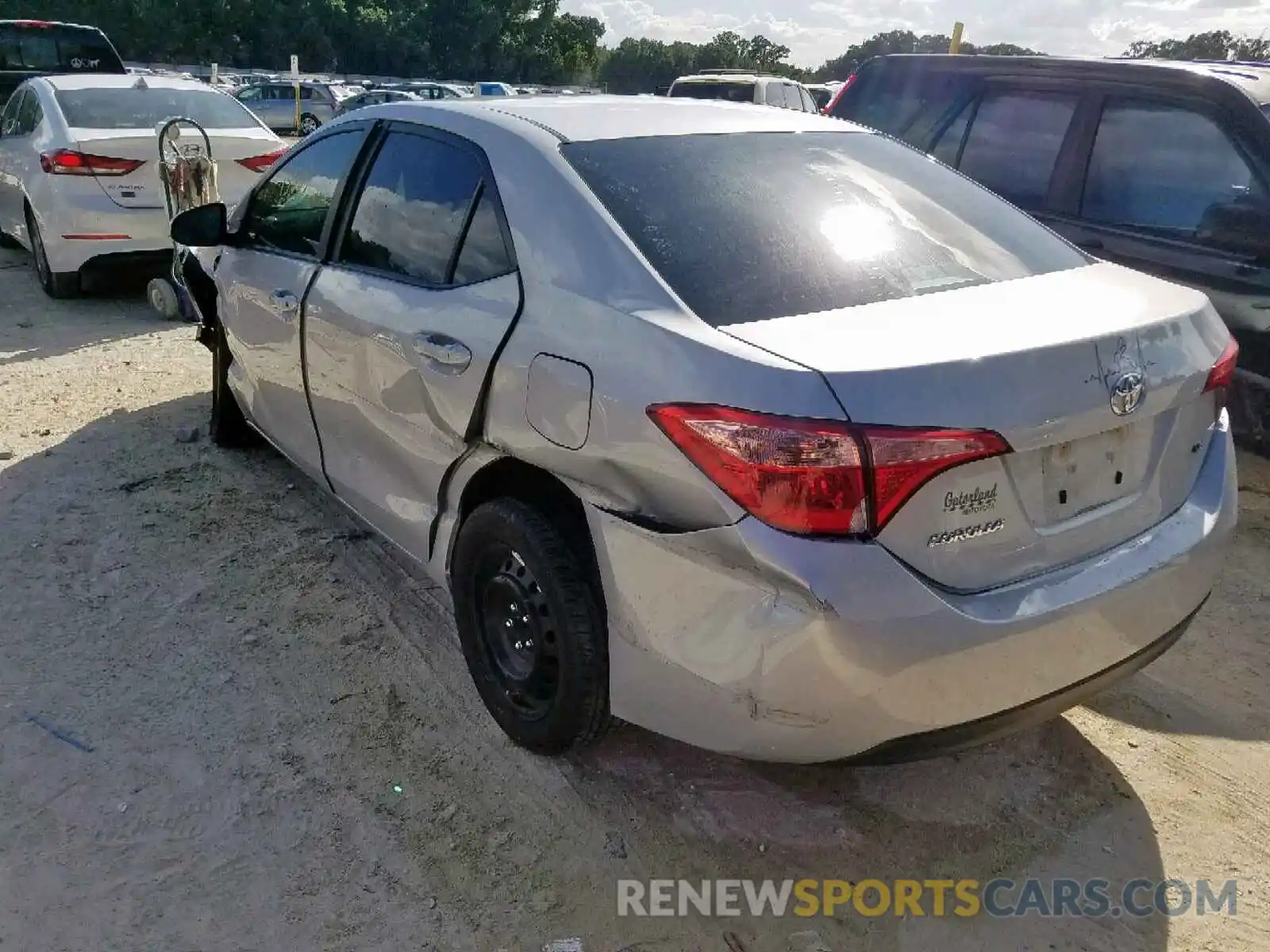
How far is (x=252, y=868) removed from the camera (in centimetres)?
249

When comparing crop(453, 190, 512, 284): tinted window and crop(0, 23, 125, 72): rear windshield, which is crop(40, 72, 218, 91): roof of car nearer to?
crop(0, 23, 125, 72): rear windshield

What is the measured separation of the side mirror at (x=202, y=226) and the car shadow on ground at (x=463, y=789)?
1.37 metres

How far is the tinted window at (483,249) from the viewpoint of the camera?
2750 millimetres

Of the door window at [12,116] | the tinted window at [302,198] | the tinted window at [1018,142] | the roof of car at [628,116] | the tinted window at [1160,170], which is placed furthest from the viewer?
the door window at [12,116]

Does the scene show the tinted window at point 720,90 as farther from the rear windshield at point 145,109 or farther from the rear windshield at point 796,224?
the rear windshield at point 796,224

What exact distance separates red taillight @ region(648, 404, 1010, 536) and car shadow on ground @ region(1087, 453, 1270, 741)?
1.51 m

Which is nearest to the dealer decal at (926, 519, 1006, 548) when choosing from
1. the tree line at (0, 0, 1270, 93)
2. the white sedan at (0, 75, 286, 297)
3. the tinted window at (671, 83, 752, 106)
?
the white sedan at (0, 75, 286, 297)

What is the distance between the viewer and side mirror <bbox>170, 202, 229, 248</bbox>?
4.20 m

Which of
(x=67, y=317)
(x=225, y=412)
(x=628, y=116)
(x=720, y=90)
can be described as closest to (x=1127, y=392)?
(x=628, y=116)

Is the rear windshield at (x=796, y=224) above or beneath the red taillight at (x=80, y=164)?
above

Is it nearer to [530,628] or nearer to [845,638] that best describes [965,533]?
[845,638]

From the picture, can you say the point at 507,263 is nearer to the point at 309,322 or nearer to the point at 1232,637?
the point at 309,322

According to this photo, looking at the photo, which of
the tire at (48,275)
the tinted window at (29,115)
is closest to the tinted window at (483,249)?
the tire at (48,275)

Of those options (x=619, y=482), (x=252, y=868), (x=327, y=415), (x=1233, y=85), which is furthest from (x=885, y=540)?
(x=1233, y=85)
